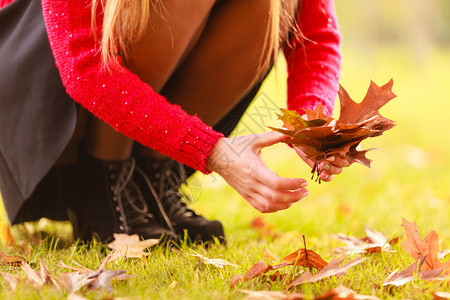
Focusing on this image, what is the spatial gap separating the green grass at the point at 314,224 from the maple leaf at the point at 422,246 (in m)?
0.05

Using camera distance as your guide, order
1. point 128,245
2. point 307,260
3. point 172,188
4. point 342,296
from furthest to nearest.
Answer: point 172,188
point 128,245
point 307,260
point 342,296

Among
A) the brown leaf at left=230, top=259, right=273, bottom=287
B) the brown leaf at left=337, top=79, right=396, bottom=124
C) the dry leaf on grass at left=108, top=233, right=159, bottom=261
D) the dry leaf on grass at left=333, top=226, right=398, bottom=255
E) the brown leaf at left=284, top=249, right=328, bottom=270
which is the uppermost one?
the brown leaf at left=337, top=79, right=396, bottom=124

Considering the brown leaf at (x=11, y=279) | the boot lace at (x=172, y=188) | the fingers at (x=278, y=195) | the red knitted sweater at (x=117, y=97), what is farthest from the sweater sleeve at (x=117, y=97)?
the boot lace at (x=172, y=188)

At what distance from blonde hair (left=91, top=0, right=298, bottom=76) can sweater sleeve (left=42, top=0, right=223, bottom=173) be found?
27 mm

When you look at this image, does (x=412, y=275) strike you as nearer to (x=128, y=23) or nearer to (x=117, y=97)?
(x=117, y=97)

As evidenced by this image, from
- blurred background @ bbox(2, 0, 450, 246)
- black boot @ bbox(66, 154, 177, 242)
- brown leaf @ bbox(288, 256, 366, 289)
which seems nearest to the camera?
brown leaf @ bbox(288, 256, 366, 289)

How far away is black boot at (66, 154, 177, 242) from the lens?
1.44 metres

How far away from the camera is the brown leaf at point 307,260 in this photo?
1.10 metres

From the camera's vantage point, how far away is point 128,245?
4.14 feet

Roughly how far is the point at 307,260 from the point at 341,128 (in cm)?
31

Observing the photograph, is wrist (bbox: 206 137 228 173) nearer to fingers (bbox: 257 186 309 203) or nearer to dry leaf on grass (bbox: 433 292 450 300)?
fingers (bbox: 257 186 309 203)

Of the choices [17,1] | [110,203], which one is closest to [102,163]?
[110,203]

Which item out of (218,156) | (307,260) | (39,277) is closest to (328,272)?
(307,260)

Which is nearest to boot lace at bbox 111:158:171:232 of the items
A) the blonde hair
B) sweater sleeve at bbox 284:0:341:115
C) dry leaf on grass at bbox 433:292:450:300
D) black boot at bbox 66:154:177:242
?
black boot at bbox 66:154:177:242
